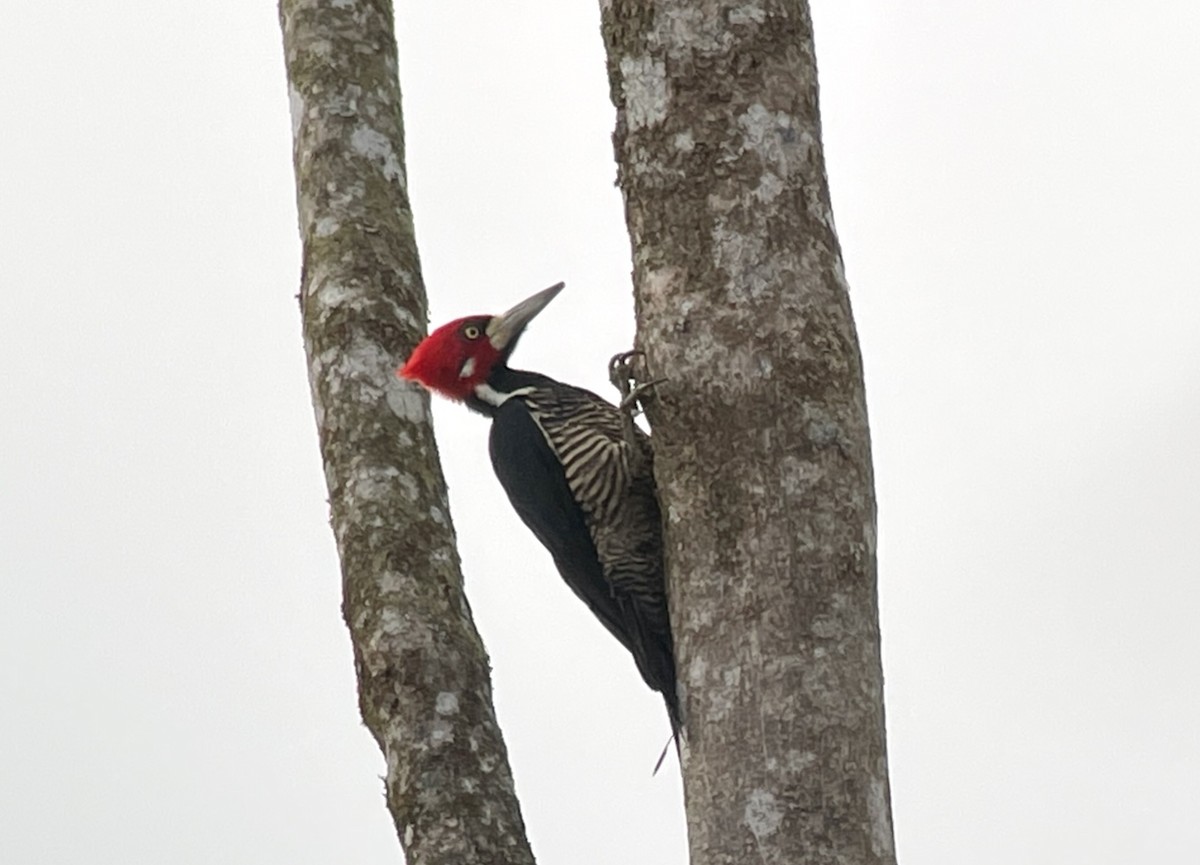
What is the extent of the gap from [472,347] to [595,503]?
697 millimetres

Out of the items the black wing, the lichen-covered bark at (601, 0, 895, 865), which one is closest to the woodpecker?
the black wing

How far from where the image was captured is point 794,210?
299 cm

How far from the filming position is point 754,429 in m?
2.91

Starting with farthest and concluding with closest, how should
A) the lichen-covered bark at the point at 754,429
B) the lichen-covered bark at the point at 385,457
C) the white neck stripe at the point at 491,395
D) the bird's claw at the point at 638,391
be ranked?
1. the white neck stripe at the point at 491,395
2. the lichen-covered bark at the point at 385,457
3. the bird's claw at the point at 638,391
4. the lichen-covered bark at the point at 754,429

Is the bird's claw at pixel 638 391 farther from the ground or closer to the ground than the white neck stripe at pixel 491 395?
closer to the ground

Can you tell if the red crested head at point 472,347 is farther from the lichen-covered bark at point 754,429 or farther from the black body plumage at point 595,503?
the lichen-covered bark at point 754,429

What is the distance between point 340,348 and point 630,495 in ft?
2.58

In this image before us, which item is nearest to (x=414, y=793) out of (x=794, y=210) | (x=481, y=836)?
(x=481, y=836)

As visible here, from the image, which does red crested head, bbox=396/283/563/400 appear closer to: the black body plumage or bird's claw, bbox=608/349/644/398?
the black body plumage

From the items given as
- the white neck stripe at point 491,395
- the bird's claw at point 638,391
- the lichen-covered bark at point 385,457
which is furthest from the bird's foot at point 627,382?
the white neck stripe at point 491,395

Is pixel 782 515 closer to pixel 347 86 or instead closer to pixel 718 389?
pixel 718 389

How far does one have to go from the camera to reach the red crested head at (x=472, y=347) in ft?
14.0

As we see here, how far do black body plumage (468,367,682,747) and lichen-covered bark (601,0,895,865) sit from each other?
3.03 ft

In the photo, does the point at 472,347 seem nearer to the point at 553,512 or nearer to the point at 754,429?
the point at 553,512
